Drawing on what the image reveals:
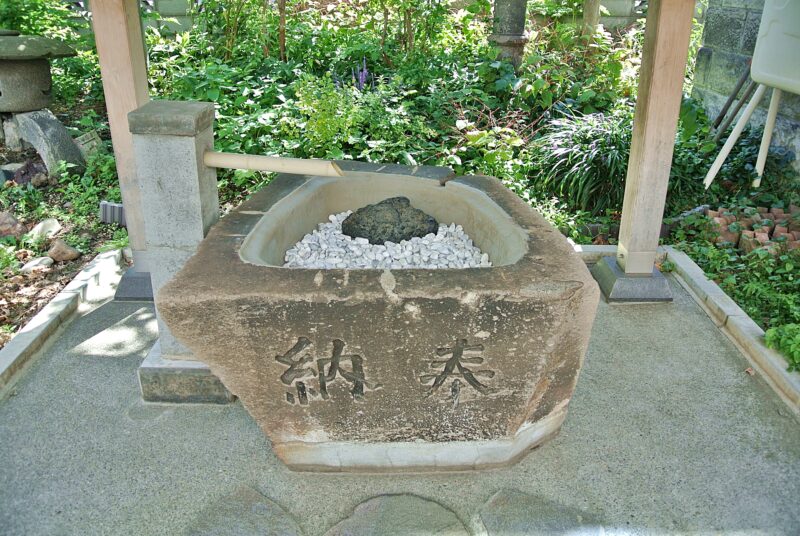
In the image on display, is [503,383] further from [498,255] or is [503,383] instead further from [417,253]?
[417,253]

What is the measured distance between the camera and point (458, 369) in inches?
89.7

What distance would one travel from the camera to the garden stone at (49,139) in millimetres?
5238

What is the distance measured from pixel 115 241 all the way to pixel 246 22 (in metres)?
3.11

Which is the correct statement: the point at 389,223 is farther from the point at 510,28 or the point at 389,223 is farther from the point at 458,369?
the point at 510,28

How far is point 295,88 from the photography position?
17.0 feet

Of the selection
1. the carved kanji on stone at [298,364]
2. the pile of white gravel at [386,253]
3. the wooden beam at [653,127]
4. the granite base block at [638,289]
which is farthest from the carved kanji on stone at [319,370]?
the wooden beam at [653,127]

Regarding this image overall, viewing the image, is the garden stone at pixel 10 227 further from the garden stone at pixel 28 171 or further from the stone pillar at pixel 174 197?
the stone pillar at pixel 174 197

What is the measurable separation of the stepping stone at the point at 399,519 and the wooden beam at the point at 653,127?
2127 mm

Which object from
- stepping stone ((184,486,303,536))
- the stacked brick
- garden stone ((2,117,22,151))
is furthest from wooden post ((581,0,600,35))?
A: stepping stone ((184,486,303,536))

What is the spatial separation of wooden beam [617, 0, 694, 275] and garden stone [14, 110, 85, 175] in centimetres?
423

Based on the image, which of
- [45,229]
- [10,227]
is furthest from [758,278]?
[10,227]

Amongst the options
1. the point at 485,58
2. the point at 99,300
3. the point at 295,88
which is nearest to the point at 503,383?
the point at 99,300

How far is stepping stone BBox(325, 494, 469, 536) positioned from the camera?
225cm

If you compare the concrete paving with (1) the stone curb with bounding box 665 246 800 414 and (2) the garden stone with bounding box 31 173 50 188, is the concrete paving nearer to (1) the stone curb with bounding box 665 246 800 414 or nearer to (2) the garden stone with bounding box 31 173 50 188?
(1) the stone curb with bounding box 665 246 800 414
